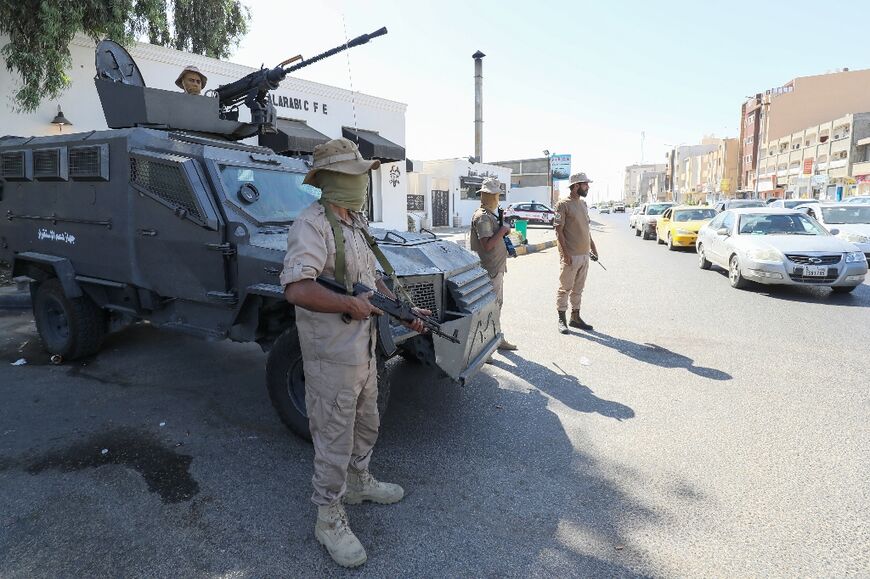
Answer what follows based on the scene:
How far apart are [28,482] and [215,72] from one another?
11.6 meters

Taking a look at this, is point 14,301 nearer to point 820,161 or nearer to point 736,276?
point 736,276

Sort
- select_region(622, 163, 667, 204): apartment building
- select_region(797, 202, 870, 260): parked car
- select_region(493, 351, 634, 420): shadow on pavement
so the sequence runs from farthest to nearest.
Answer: select_region(622, 163, 667, 204): apartment building < select_region(797, 202, 870, 260): parked car < select_region(493, 351, 634, 420): shadow on pavement

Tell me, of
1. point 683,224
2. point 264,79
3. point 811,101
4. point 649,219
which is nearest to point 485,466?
point 264,79

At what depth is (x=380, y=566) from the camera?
94.9 inches

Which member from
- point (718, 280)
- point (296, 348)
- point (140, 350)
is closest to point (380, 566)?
point (296, 348)

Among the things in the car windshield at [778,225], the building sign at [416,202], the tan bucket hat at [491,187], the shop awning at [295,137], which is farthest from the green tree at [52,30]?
the building sign at [416,202]

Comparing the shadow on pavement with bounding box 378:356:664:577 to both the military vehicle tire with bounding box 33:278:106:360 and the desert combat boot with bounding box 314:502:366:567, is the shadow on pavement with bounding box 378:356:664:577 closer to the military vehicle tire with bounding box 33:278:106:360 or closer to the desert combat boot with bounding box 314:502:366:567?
the desert combat boot with bounding box 314:502:366:567

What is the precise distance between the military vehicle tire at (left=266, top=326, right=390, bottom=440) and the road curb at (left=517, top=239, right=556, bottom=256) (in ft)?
43.7

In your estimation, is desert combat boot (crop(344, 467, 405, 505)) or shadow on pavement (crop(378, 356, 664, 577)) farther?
desert combat boot (crop(344, 467, 405, 505))

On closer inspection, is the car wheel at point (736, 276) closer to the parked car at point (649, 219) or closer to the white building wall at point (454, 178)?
the parked car at point (649, 219)

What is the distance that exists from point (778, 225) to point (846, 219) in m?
4.35

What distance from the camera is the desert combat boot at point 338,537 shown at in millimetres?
2396

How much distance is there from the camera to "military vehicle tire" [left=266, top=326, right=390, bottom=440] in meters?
3.50

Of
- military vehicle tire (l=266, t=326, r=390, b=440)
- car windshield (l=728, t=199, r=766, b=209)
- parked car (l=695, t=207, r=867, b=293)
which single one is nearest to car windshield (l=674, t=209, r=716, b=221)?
car windshield (l=728, t=199, r=766, b=209)
